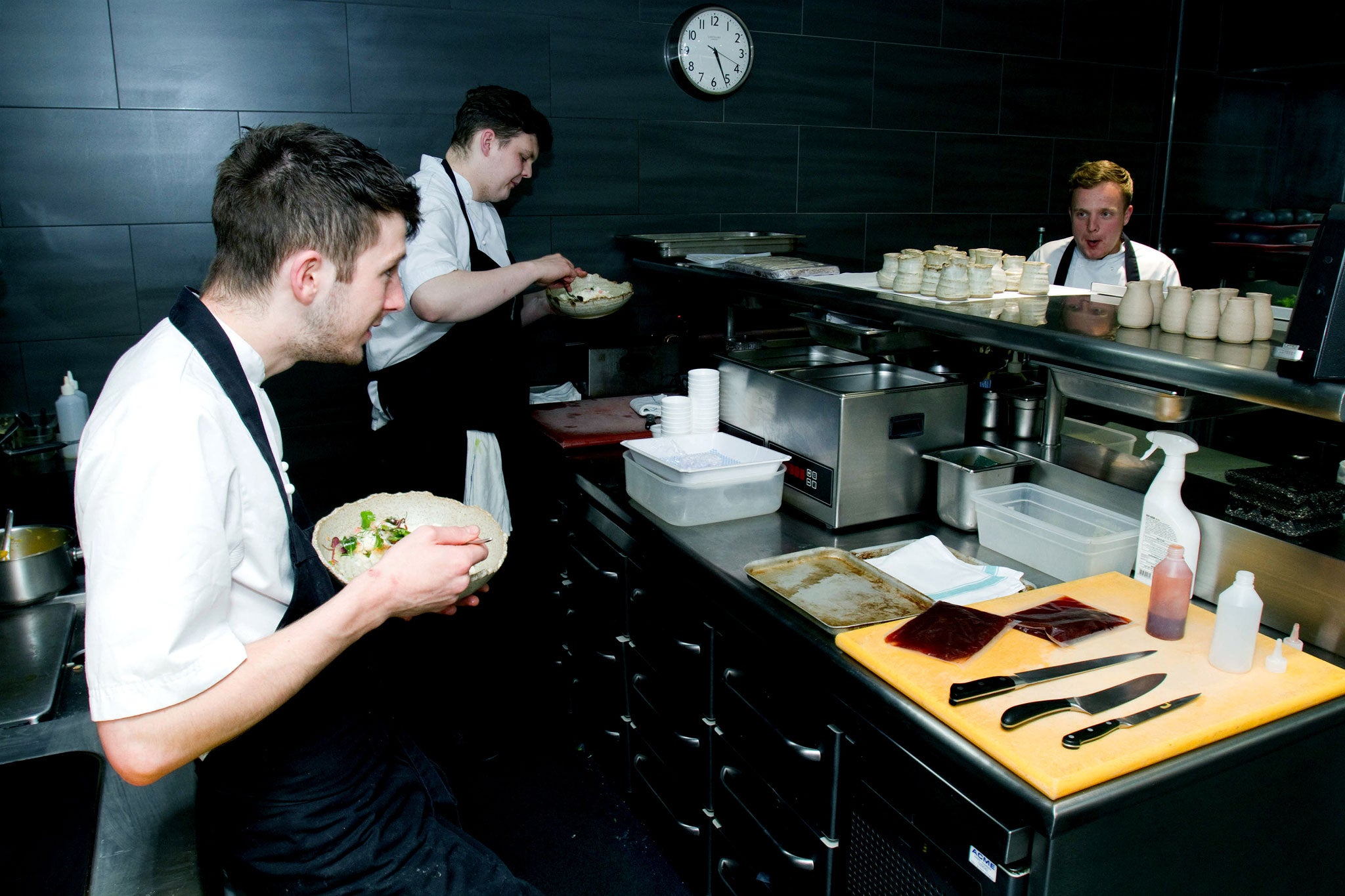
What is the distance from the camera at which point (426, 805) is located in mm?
1609

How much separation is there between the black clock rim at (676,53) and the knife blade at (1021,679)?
113 inches

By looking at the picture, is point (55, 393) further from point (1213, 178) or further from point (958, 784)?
point (1213, 178)

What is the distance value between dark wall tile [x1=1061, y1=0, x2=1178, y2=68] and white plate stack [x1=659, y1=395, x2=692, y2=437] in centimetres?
307

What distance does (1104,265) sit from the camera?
4125 millimetres

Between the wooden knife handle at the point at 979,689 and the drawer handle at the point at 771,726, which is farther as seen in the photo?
the drawer handle at the point at 771,726

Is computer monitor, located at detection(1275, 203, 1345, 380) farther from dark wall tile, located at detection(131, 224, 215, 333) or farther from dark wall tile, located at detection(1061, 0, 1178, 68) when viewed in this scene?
dark wall tile, located at detection(1061, 0, 1178, 68)

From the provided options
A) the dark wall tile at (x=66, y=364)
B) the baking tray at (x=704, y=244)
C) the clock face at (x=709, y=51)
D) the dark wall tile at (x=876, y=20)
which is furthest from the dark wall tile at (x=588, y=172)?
the dark wall tile at (x=66, y=364)

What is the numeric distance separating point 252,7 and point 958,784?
3116 mm

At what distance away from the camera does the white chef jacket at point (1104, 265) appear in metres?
4.11

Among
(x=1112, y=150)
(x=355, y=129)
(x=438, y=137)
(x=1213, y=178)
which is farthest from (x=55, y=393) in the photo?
(x=1213, y=178)

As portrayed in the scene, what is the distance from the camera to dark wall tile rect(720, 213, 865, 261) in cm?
398

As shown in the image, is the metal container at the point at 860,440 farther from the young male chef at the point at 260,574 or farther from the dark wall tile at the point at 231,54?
the dark wall tile at the point at 231,54

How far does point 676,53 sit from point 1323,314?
282cm

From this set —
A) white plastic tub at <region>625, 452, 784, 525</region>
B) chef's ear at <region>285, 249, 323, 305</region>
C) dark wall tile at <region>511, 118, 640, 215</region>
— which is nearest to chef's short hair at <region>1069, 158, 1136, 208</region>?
dark wall tile at <region>511, 118, 640, 215</region>
